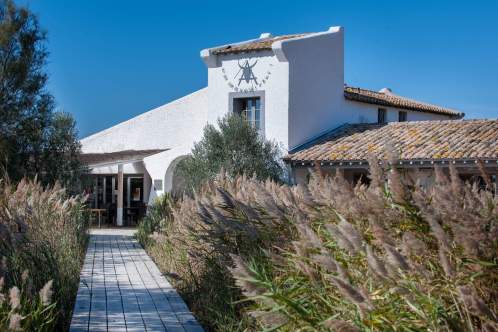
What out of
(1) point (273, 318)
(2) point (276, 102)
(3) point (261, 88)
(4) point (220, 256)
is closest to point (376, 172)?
(1) point (273, 318)

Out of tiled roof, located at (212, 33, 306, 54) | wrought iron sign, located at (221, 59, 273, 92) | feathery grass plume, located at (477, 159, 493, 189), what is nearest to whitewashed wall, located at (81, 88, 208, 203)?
wrought iron sign, located at (221, 59, 273, 92)

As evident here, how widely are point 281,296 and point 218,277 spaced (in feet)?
12.1

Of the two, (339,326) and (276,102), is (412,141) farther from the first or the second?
(339,326)

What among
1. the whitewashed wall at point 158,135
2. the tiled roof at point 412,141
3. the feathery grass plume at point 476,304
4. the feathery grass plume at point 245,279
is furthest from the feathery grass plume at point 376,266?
the whitewashed wall at point 158,135

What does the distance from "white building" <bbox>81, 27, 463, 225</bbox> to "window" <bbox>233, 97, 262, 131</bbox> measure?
0.11 feet

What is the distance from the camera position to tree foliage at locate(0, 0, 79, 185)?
75.4 feet

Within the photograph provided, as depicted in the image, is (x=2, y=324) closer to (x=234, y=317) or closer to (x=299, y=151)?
(x=234, y=317)

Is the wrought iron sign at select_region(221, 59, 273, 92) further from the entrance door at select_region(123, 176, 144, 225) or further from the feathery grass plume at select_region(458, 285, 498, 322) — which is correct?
the feathery grass plume at select_region(458, 285, 498, 322)

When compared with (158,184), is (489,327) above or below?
below

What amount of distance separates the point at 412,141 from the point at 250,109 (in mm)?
5329

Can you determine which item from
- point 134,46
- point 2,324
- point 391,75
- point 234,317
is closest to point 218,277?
point 234,317

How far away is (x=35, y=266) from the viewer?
6.54m

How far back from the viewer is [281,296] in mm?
3914

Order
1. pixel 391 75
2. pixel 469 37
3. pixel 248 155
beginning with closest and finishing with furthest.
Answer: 1. pixel 469 37
2. pixel 248 155
3. pixel 391 75
